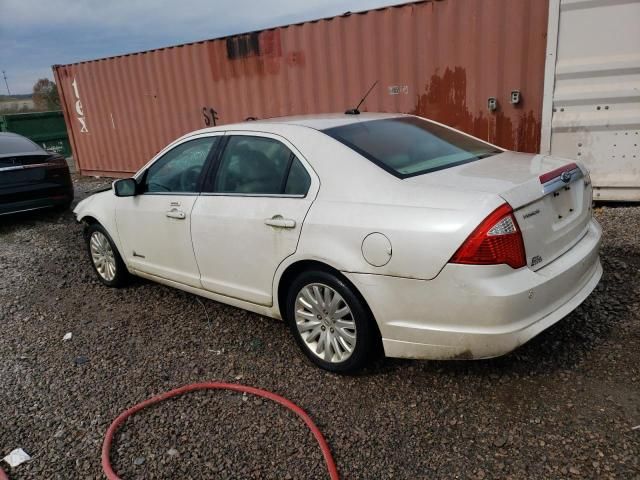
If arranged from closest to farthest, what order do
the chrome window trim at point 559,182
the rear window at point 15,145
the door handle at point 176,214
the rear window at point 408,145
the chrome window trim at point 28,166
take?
the chrome window trim at point 559,182 → the rear window at point 408,145 → the door handle at point 176,214 → the chrome window trim at point 28,166 → the rear window at point 15,145

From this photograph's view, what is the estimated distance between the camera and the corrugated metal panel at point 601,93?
5.36 meters

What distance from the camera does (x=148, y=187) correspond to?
412 cm

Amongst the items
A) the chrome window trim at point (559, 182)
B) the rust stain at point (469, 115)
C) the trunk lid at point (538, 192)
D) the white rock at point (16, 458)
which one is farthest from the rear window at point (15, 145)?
the chrome window trim at point (559, 182)

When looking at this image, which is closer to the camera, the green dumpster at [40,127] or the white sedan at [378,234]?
the white sedan at [378,234]

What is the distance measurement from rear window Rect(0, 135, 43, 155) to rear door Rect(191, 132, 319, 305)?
555 cm

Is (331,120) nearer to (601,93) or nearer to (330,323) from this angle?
(330,323)

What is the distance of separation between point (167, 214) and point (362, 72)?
4286 millimetres

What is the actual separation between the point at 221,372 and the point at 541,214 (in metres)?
2.10

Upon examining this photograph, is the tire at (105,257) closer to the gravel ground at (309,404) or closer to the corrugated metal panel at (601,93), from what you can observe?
the gravel ground at (309,404)

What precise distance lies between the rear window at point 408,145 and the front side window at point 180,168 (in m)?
1.13

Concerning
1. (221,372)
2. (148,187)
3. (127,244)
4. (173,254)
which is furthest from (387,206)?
(127,244)

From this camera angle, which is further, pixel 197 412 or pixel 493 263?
pixel 197 412

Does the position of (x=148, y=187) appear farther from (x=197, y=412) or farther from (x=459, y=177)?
(x=459, y=177)

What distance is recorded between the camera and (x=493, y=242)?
Answer: 2.29 meters
